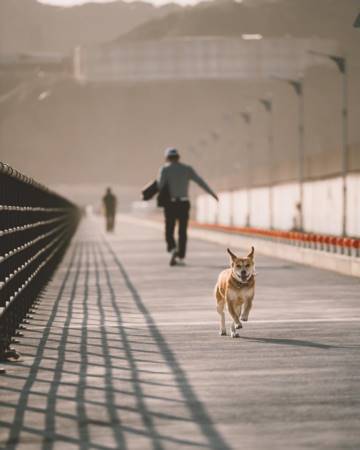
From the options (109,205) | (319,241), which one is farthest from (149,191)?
(109,205)

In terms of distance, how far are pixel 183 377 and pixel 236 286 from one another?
2484mm

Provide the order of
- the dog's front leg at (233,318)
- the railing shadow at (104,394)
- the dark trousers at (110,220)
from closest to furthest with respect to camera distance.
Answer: the railing shadow at (104,394)
the dog's front leg at (233,318)
the dark trousers at (110,220)

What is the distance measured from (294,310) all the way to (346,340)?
3.71 m

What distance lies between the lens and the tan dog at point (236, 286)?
11.2m

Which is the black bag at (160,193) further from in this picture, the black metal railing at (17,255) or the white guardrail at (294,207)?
the white guardrail at (294,207)

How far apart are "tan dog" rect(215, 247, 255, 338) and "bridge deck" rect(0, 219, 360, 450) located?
27 cm

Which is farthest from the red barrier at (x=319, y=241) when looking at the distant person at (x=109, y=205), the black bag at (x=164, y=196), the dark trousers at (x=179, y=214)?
the distant person at (x=109, y=205)

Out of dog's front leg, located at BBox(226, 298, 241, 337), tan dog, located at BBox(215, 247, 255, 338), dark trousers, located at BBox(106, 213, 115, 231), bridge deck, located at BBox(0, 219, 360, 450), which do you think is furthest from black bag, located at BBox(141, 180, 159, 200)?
dark trousers, located at BBox(106, 213, 115, 231)

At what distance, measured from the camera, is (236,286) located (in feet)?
37.5

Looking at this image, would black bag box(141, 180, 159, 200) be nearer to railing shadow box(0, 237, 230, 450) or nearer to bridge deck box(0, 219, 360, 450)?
bridge deck box(0, 219, 360, 450)

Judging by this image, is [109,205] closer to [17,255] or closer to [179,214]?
[179,214]

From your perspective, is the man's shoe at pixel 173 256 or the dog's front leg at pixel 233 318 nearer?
the dog's front leg at pixel 233 318

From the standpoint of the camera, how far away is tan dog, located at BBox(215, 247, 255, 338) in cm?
1118

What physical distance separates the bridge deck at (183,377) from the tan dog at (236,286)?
271mm
